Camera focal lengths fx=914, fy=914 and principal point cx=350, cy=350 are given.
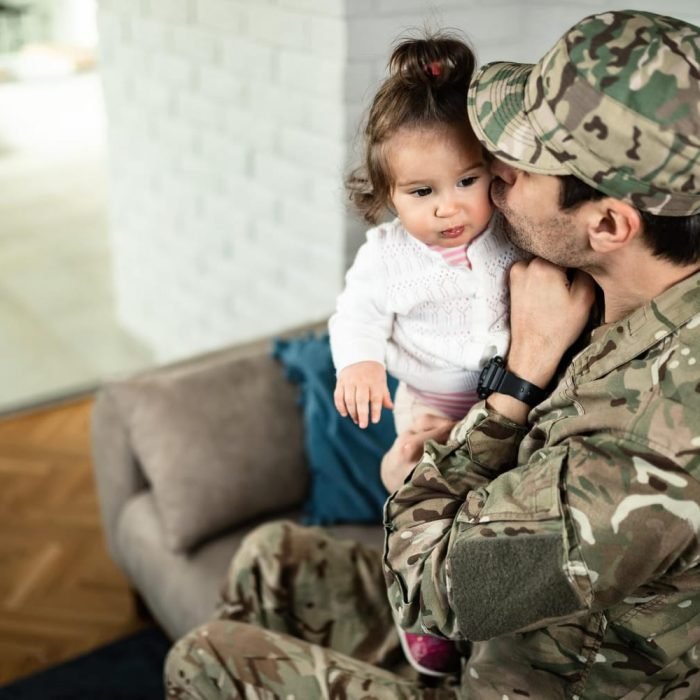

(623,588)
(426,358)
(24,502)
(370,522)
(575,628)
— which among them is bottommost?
(24,502)

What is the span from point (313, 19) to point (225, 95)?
484mm

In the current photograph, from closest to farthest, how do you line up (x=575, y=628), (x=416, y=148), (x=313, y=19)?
(x=416, y=148), (x=575, y=628), (x=313, y=19)

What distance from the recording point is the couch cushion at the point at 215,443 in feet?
5.55

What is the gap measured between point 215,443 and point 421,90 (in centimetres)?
106

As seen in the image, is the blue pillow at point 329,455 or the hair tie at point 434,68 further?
the blue pillow at point 329,455

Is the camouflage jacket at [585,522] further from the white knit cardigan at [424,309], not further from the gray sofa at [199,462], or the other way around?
the gray sofa at [199,462]

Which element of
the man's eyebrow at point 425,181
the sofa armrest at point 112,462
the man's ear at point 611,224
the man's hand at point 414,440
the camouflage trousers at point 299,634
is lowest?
the sofa armrest at point 112,462

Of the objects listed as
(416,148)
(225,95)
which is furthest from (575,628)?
(225,95)

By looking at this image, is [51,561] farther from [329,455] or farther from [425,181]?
[425,181]

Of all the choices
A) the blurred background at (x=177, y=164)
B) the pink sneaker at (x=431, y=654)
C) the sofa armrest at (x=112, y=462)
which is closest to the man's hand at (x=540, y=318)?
the blurred background at (x=177, y=164)

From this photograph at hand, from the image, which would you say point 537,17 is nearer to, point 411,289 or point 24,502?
point 411,289

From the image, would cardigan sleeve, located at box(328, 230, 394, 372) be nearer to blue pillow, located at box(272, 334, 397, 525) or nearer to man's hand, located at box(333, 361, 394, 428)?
man's hand, located at box(333, 361, 394, 428)

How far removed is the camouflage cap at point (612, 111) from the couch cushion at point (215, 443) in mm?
1067

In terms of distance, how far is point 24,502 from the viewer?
2.46 meters
